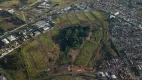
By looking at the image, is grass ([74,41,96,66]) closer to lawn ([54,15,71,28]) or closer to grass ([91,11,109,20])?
lawn ([54,15,71,28])

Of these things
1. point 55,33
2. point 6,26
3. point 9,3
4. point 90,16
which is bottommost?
point 90,16

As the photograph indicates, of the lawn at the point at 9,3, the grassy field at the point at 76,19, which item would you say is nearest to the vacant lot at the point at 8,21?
the lawn at the point at 9,3

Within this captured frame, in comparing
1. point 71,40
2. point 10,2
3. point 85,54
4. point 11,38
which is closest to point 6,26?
point 11,38

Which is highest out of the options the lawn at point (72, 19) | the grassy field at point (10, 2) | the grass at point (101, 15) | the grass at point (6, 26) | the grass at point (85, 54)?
the grassy field at point (10, 2)

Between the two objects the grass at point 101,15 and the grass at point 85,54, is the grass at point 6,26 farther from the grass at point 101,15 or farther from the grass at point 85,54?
the grass at point 101,15

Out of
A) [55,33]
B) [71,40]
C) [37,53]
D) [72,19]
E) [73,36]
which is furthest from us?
[72,19]

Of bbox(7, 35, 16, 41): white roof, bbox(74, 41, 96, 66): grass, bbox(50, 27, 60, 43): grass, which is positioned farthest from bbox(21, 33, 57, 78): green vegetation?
bbox(74, 41, 96, 66): grass

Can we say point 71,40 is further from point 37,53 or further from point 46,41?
point 37,53
